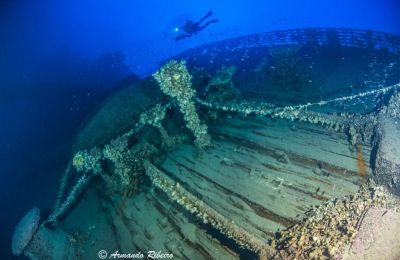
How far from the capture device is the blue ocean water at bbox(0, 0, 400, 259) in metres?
14.0

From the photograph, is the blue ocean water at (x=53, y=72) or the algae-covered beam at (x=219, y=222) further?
the blue ocean water at (x=53, y=72)

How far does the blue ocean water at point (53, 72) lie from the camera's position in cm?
1405

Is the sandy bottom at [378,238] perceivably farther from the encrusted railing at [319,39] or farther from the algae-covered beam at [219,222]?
the encrusted railing at [319,39]

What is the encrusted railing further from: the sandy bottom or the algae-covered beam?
the algae-covered beam

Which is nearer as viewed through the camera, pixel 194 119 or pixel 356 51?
pixel 194 119

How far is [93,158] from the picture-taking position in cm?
679

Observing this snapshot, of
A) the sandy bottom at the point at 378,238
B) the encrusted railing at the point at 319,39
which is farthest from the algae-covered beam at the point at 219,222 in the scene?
the encrusted railing at the point at 319,39

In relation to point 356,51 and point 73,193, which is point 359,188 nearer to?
point 73,193

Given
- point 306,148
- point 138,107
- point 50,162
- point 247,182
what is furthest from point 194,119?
point 50,162

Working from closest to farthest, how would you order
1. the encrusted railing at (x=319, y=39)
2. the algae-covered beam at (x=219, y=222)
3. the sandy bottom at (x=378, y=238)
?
the sandy bottom at (x=378, y=238) < the algae-covered beam at (x=219, y=222) < the encrusted railing at (x=319, y=39)

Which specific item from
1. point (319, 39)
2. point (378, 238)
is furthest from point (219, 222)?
point (319, 39)

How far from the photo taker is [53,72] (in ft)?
102

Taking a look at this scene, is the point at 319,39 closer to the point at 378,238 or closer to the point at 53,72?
the point at 378,238

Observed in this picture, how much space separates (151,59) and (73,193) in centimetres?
6308
